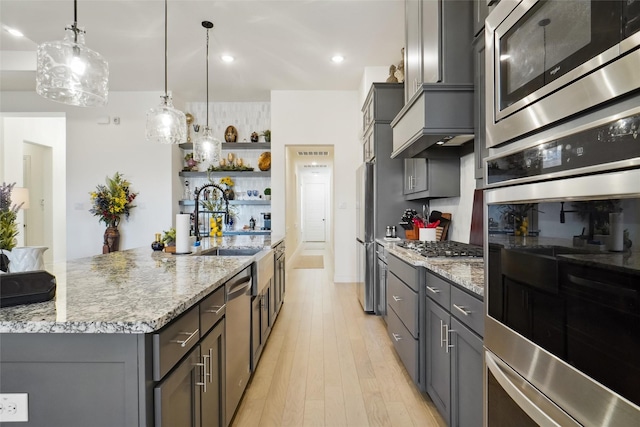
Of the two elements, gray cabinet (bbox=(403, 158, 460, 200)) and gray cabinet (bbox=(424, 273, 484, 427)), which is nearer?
gray cabinet (bbox=(424, 273, 484, 427))

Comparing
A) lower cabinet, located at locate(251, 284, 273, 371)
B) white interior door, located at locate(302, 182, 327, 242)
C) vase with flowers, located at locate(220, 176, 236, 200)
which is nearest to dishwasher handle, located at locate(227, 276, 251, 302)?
lower cabinet, located at locate(251, 284, 273, 371)

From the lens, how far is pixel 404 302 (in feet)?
7.33

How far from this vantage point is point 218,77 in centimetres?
495

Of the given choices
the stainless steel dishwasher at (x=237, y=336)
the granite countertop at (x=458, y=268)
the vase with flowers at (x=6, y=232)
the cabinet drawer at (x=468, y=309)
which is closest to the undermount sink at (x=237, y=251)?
the stainless steel dishwasher at (x=237, y=336)

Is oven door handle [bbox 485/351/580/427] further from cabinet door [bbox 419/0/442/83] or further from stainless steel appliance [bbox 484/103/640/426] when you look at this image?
cabinet door [bbox 419/0/442/83]

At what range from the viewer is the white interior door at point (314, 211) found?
40.8ft

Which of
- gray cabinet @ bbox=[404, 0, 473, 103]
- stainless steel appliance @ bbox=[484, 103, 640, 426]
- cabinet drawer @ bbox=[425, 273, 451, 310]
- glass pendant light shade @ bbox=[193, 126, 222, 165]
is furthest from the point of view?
glass pendant light shade @ bbox=[193, 126, 222, 165]

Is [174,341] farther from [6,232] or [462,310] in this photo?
[462,310]

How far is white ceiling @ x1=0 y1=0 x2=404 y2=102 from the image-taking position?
3262 mm

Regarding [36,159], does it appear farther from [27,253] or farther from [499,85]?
[499,85]

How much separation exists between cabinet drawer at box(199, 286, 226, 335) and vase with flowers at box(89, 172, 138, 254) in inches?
187

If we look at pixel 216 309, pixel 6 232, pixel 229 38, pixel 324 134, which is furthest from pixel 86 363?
pixel 324 134

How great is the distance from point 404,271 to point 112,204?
5.05 metres

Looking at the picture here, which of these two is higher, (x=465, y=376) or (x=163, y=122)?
(x=163, y=122)
